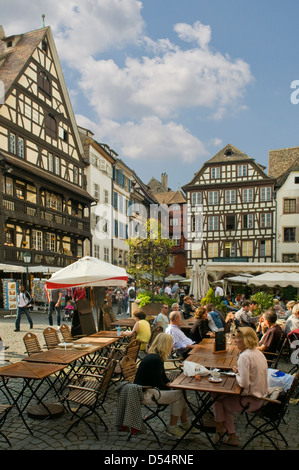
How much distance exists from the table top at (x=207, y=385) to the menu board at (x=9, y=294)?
632 inches

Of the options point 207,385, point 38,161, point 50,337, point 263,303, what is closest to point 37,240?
point 38,161

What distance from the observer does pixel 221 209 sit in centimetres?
4197

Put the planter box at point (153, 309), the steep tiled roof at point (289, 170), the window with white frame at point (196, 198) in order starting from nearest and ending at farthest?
1. the planter box at point (153, 309)
2. the steep tiled roof at point (289, 170)
3. the window with white frame at point (196, 198)

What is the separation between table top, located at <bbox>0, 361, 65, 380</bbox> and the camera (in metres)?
5.41

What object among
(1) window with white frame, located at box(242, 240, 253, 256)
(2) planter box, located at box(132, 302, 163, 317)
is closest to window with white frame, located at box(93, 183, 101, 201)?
(1) window with white frame, located at box(242, 240, 253, 256)

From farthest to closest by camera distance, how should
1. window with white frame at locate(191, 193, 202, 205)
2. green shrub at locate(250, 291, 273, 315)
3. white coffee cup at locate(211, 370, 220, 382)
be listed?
window with white frame at locate(191, 193, 202, 205) < green shrub at locate(250, 291, 273, 315) < white coffee cup at locate(211, 370, 220, 382)

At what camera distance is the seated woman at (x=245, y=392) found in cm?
477

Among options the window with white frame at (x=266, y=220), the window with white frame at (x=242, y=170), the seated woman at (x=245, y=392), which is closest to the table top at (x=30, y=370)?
the seated woman at (x=245, y=392)

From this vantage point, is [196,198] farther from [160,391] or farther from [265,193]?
[160,391]

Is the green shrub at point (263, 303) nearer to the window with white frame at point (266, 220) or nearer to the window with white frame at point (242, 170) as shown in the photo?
the window with white frame at point (266, 220)

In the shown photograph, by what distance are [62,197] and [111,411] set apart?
81.0 ft

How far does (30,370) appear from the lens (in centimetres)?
571

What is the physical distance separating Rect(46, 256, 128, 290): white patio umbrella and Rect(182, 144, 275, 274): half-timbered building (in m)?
31.4

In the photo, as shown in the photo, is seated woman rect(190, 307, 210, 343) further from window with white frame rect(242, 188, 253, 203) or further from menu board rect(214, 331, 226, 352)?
window with white frame rect(242, 188, 253, 203)
